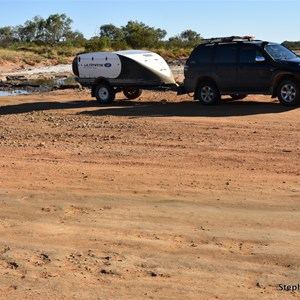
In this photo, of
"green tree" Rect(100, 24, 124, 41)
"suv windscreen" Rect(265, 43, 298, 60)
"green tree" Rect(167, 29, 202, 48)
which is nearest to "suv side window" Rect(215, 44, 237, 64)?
"suv windscreen" Rect(265, 43, 298, 60)

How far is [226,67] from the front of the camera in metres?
17.2

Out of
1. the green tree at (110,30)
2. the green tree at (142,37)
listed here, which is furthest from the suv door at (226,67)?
the green tree at (110,30)

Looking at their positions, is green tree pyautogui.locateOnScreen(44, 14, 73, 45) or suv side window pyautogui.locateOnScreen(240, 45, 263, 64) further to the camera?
green tree pyautogui.locateOnScreen(44, 14, 73, 45)

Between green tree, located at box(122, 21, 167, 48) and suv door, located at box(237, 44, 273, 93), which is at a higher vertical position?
green tree, located at box(122, 21, 167, 48)

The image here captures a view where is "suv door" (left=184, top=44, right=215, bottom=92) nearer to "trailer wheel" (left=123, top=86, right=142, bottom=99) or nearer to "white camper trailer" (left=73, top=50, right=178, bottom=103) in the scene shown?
"white camper trailer" (left=73, top=50, right=178, bottom=103)

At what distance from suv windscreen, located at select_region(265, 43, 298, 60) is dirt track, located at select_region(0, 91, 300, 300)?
3615 millimetres

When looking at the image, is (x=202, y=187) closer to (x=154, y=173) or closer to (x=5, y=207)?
(x=154, y=173)

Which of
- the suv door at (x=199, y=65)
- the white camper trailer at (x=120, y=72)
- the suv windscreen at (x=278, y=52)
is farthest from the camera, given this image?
the white camper trailer at (x=120, y=72)

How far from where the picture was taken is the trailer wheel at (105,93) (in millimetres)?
19609

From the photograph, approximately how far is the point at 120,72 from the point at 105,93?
990mm

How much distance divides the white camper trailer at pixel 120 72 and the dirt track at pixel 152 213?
18.5ft

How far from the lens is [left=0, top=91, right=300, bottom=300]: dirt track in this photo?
5102mm

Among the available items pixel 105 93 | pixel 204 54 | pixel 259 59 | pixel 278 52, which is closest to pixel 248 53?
pixel 259 59

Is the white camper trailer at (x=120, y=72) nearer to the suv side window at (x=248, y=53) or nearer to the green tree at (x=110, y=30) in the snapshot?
the suv side window at (x=248, y=53)
